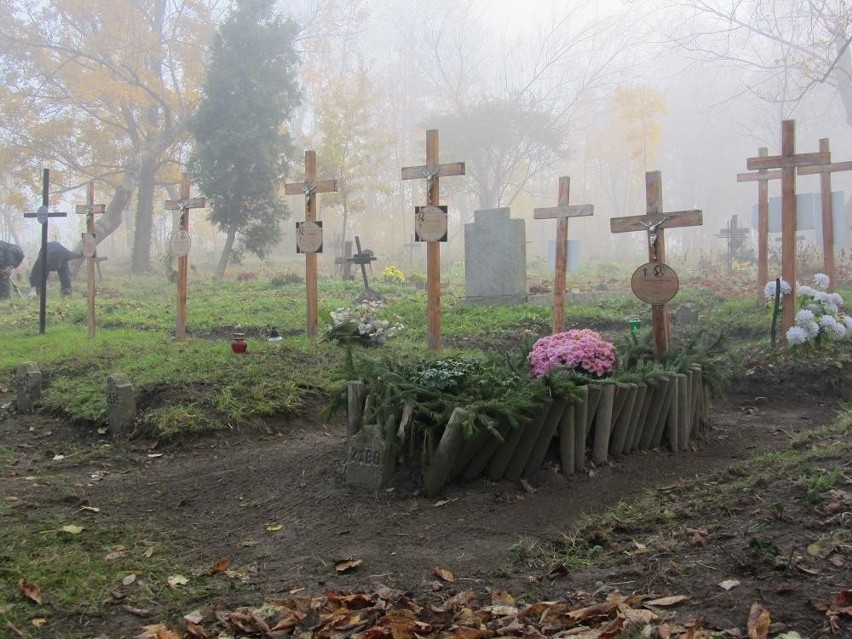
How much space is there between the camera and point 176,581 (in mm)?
3920

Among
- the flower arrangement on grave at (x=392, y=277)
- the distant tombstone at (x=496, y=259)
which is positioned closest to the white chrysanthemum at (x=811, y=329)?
the distant tombstone at (x=496, y=259)

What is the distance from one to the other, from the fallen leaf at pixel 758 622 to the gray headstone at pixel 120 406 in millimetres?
5671

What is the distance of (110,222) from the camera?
27.8m

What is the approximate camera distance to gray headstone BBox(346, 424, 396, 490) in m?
5.13

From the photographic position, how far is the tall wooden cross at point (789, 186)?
29.0ft

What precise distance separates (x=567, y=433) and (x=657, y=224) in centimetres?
245

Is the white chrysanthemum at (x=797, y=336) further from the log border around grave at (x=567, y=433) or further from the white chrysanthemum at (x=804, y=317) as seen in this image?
the log border around grave at (x=567, y=433)

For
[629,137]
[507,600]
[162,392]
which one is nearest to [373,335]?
[162,392]

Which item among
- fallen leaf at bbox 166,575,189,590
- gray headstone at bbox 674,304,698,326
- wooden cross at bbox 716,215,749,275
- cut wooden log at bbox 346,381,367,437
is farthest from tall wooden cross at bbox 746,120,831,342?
wooden cross at bbox 716,215,749,275

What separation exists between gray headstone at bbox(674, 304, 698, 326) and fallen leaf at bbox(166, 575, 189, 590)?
9485 millimetres

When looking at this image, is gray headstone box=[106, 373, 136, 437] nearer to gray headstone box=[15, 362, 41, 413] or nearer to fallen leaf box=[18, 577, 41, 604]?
gray headstone box=[15, 362, 41, 413]

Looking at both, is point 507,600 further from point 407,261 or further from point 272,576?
point 407,261

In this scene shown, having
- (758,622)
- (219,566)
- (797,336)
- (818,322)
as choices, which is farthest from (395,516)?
(818,322)

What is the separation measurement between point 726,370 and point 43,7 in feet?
93.4
